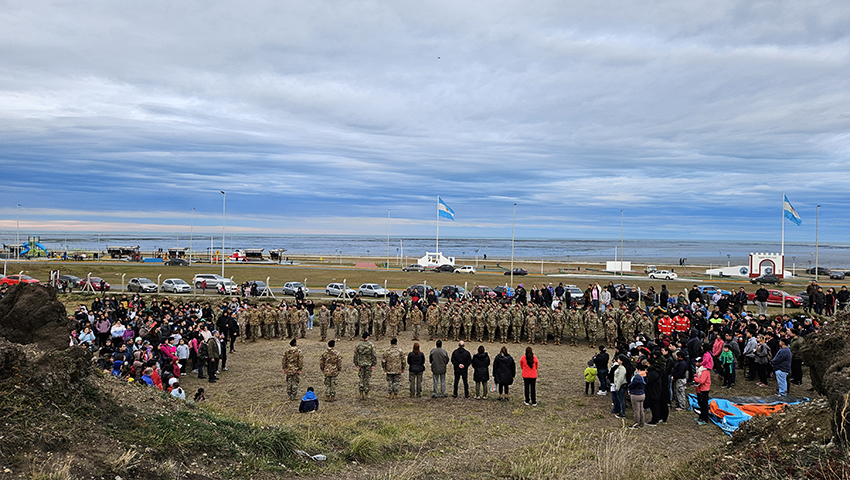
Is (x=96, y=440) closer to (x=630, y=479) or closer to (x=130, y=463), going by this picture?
(x=130, y=463)

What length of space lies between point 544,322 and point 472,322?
282cm

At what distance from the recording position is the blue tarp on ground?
35.3 feet

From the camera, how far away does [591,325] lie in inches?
790

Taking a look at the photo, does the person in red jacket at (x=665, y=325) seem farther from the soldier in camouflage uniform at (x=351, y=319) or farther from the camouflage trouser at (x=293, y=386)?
the camouflage trouser at (x=293, y=386)

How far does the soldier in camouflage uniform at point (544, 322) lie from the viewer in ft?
67.4

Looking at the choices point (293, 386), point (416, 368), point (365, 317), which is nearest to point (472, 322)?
point (365, 317)

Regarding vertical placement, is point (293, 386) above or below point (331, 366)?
below

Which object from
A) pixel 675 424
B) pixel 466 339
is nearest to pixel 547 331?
pixel 466 339

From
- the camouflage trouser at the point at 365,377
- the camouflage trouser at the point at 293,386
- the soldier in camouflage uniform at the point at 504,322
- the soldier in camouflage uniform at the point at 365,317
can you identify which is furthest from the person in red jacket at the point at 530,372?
the soldier in camouflage uniform at the point at 365,317

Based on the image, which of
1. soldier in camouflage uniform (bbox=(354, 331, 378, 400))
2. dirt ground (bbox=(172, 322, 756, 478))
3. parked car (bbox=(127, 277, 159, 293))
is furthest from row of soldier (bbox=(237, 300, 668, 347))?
parked car (bbox=(127, 277, 159, 293))

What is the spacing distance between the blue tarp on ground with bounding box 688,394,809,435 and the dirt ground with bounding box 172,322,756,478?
36 cm

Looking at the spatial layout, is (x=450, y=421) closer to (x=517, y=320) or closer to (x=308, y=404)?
(x=308, y=404)

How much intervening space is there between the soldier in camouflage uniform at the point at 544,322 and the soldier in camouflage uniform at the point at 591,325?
1406mm

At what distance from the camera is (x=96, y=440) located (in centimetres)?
664
